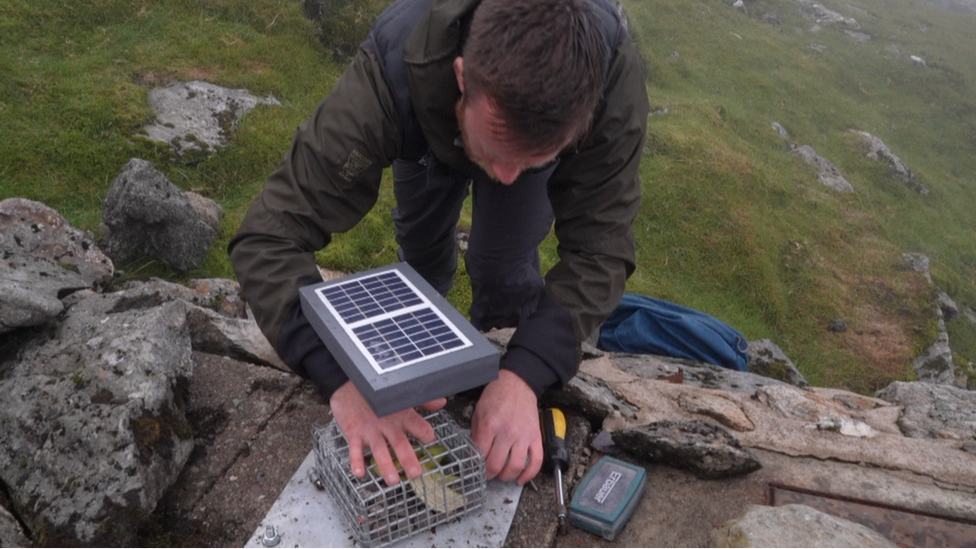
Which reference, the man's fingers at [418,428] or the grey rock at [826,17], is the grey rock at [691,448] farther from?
the grey rock at [826,17]

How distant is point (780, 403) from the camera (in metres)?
4.09

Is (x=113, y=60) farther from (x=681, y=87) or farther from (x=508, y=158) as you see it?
(x=681, y=87)

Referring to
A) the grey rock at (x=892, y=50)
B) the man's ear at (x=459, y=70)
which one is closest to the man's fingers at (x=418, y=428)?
the man's ear at (x=459, y=70)

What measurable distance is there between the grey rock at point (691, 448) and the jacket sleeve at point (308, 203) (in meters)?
1.39

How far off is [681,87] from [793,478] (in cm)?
1265

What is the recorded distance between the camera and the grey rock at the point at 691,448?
122 inches

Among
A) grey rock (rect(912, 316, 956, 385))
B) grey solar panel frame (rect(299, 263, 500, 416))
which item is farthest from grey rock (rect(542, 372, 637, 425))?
grey rock (rect(912, 316, 956, 385))

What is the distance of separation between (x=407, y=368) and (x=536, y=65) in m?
1.07

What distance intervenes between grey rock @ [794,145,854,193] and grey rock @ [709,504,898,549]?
38.1ft

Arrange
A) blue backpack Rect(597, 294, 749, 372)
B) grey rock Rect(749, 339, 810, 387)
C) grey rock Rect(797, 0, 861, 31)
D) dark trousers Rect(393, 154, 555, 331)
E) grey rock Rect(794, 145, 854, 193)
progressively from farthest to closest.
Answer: grey rock Rect(797, 0, 861, 31), grey rock Rect(794, 145, 854, 193), grey rock Rect(749, 339, 810, 387), blue backpack Rect(597, 294, 749, 372), dark trousers Rect(393, 154, 555, 331)

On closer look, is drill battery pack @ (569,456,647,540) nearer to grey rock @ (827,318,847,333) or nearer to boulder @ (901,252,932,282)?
grey rock @ (827,318,847,333)

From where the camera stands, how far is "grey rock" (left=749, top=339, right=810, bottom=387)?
21.0 ft

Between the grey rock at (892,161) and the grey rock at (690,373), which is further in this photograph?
the grey rock at (892,161)

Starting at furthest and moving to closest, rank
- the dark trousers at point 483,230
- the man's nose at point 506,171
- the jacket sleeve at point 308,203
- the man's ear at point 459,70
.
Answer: the dark trousers at point 483,230
the jacket sleeve at point 308,203
the man's nose at point 506,171
the man's ear at point 459,70
